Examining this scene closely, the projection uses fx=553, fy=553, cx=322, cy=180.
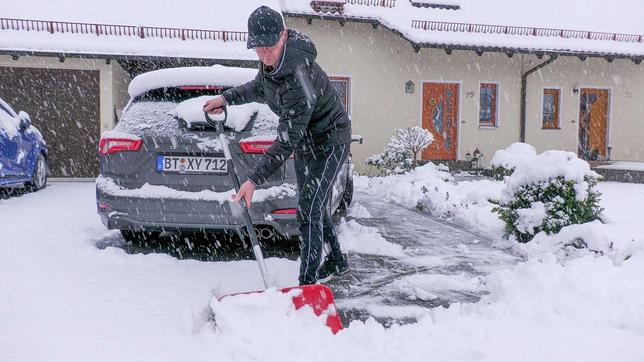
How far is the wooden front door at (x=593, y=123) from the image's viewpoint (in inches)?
674

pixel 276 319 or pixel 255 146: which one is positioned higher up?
pixel 255 146

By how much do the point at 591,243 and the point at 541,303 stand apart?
6.12ft

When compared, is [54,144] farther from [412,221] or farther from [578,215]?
[578,215]

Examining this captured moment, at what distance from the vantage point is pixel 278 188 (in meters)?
4.14

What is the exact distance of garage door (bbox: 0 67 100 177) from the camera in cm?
1188

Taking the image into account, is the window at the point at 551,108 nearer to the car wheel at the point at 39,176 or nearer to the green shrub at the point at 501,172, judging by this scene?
the green shrub at the point at 501,172

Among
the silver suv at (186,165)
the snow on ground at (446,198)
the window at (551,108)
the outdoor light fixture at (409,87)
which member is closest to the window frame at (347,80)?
the outdoor light fixture at (409,87)

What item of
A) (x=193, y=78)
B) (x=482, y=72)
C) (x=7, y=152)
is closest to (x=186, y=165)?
(x=193, y=78)

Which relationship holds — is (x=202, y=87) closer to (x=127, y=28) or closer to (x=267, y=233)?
(x=267, y=233)

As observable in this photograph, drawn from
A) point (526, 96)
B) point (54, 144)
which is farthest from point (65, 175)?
point (526, 96)

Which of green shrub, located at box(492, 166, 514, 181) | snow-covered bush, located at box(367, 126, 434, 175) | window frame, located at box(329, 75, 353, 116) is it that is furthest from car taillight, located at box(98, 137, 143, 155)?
window frame, located at box(329, 75, 353, 116)

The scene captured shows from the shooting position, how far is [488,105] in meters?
16.3

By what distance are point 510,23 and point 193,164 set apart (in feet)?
48.7

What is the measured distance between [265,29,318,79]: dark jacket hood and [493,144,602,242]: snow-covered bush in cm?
298
